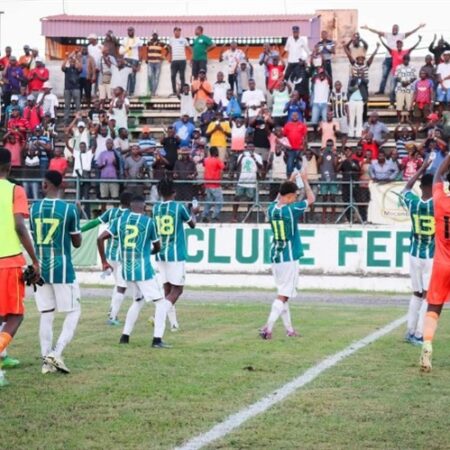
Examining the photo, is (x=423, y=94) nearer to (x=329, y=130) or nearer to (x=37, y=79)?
(x=329, y=130)

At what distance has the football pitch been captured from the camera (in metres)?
9.62

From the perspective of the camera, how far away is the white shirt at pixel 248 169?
30.7 metres

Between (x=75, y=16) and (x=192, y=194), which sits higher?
(x=75, y=16)

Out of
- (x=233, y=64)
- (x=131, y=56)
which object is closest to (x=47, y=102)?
(x=131, y=56)

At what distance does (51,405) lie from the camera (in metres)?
11.0

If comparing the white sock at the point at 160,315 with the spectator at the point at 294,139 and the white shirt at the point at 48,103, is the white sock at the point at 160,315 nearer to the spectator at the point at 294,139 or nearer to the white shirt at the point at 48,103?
the spectator at the point at 294,139

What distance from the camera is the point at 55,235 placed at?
1359cm

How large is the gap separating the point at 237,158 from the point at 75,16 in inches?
751

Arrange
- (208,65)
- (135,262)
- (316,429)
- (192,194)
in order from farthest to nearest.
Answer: (208,65) → (192,194) → (135,262) → (316,429)

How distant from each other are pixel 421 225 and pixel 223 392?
548cm

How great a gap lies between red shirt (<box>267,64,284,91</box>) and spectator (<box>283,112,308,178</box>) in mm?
3003

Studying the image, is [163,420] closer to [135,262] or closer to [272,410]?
[272,410]

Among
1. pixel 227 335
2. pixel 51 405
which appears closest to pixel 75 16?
pixel 227 335

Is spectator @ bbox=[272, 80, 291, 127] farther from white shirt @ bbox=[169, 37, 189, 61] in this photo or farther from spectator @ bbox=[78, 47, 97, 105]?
spectator @ bbox=[78, 47, 97, 105]
